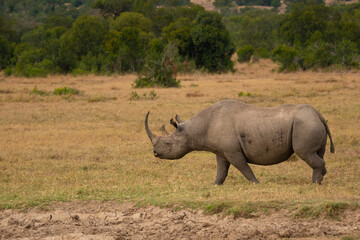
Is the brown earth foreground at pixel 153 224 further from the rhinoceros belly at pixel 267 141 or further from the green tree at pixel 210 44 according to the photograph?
the green tree at pixel 210 44

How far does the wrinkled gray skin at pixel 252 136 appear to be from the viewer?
765 centimetres

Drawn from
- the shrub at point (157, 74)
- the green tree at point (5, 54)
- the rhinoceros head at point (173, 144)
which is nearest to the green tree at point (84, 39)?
the green tree at point (5, 54)

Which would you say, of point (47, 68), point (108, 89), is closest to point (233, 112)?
point (108, 89)

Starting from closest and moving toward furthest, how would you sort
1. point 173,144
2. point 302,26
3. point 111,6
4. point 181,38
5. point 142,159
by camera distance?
point 173,144
point 142,159
point 181,38
point 302,26
point 111,6

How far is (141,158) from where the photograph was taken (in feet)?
34.8

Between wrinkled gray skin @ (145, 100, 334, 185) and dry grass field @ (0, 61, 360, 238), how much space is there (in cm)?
38

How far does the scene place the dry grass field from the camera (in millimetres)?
6992

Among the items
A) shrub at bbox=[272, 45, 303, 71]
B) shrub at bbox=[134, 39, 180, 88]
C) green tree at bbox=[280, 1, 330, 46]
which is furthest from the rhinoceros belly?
green tree at bbox=[280, 1, 330, 46]

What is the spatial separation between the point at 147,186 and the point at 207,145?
105 cm

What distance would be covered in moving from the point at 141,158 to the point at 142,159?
9 centimetres

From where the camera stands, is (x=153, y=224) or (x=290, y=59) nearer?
(x=153, y=224)

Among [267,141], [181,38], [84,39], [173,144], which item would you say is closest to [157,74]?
[181,38]

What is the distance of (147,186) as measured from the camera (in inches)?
318

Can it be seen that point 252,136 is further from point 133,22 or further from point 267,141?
point 133,22
